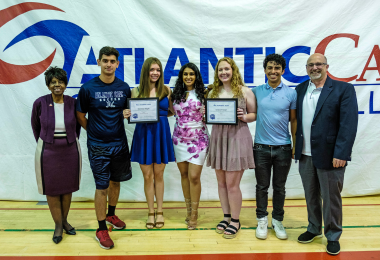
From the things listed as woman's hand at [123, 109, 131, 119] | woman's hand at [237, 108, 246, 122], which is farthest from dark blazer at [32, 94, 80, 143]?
woman's hand at [237, 108, 246, 122]

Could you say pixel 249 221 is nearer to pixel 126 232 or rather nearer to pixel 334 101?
pixel 126 232

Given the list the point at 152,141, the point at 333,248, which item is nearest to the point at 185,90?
the point at 152,141

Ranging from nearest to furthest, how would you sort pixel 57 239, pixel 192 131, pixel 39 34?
pixel 57 239
pixel 192 131
pixel 39 34

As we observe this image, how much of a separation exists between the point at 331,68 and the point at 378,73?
0.61 metres

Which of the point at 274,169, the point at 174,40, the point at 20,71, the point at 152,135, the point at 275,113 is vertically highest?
the point at 174,40

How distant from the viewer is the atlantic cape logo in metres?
3.73

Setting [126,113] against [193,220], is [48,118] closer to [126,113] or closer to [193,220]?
[126,113]

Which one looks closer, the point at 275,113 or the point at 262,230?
the point at 275,113

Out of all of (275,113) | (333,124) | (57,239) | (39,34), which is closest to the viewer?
(333,124)

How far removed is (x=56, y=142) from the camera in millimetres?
2736

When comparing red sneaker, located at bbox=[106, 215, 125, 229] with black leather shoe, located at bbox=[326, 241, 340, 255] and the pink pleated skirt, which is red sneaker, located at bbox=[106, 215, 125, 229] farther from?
black leather shoe, located at bbox=[326, 241, 340, 255]

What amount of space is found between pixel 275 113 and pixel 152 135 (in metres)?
1.21

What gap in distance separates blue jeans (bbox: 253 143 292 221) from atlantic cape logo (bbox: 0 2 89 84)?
104 inches

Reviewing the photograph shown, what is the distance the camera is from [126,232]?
2.98 meters
